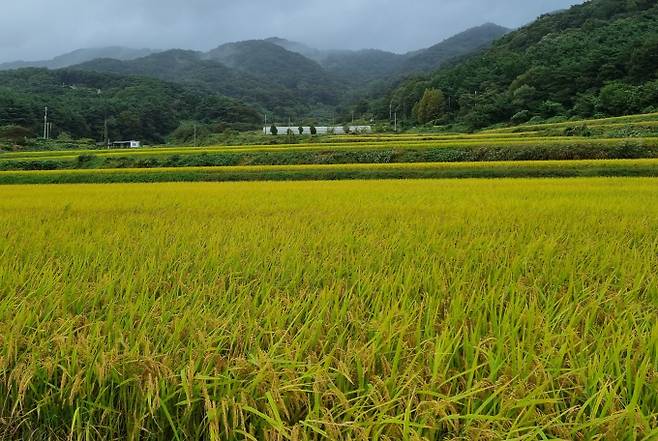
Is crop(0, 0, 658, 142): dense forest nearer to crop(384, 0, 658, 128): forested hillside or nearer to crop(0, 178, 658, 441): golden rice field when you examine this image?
crop(384, 0, 658, 128): forested hillside

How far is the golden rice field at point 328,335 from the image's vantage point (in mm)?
1178

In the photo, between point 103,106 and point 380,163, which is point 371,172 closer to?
point 380,163

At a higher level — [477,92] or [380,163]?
[477,92]

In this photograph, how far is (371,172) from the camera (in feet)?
51.6

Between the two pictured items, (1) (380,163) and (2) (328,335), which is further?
(1) (380,163)

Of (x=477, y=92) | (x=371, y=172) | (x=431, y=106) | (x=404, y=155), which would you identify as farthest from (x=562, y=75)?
(x=371, y=172)

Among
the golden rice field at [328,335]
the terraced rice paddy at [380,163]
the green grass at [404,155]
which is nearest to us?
the golden rice field at [328,335]

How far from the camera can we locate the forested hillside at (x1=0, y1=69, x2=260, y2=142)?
60516 millimetres

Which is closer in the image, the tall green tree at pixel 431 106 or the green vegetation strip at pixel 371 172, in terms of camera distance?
the green vegetation strip at pixel 371 172

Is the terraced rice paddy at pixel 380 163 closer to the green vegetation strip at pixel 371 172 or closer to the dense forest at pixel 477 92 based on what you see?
the green vegetation strip at pixel 371 172

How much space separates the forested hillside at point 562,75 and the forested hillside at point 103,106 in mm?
35176

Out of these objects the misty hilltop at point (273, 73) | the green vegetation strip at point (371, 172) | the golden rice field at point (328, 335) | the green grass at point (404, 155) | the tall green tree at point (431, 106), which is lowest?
the golden rice field at point (328, 335)

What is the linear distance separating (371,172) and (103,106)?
66.6 m

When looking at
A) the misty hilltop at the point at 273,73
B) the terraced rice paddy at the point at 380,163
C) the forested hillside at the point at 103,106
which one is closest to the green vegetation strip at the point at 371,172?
the terraced rice paddy at the point at 380,163
